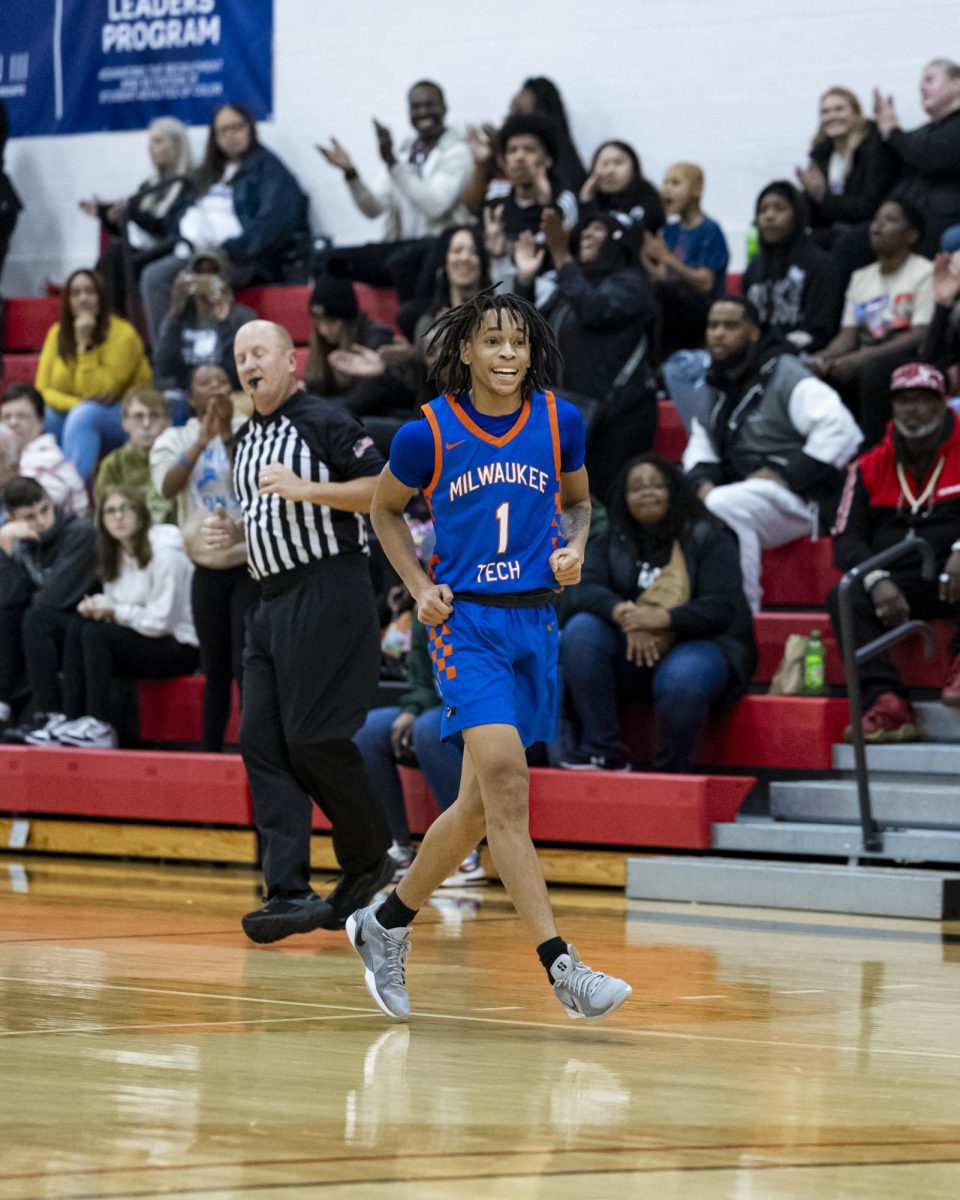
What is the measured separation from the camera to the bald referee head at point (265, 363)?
6.46m

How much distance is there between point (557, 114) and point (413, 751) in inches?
194

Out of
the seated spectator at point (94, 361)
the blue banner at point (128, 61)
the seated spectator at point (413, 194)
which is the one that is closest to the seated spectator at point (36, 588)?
the seated spectator at point (94, 361)

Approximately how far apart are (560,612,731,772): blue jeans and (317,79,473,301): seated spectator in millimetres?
3584

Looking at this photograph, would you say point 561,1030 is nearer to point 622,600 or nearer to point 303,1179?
point 303,1179

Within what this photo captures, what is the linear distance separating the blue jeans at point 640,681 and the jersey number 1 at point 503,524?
3654mm

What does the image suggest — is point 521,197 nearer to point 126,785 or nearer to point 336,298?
point 336,298

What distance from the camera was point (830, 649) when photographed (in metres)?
9.22

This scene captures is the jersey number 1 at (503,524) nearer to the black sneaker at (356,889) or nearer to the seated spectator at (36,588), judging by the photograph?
the black sneaker at (356,889)

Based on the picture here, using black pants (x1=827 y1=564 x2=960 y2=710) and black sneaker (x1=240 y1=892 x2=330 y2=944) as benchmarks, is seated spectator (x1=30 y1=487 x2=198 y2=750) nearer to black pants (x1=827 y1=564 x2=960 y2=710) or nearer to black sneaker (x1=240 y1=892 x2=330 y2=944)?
black pants (x1=827 y1=564 x2=960 y2=710)

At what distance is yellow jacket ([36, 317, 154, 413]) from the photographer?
12.1 m

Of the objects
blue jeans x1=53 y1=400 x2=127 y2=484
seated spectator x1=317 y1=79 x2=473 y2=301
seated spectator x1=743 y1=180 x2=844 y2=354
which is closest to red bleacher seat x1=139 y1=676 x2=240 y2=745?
blue jeans x1=53 y1=400 x2=127 y2=484

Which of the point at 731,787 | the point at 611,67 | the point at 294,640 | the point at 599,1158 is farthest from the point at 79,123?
the point at 599,1158

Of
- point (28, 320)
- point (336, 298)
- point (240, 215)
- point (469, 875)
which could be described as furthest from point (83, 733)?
point (28, 320)

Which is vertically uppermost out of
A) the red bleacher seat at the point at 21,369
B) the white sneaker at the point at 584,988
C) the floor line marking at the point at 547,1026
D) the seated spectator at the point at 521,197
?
the seated spectator at the point at 521,197
